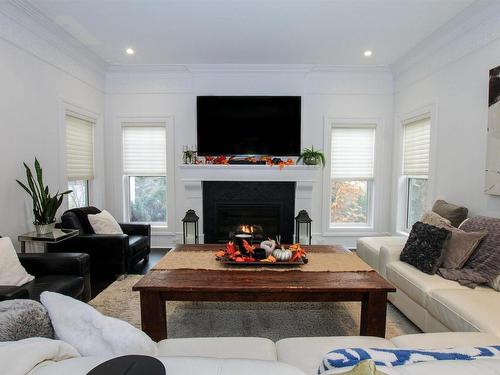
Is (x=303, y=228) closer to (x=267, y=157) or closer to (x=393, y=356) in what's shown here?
(x=267, y=157)

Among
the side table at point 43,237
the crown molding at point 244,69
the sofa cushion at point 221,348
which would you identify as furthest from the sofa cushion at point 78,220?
the sofa cushion at point 221,348

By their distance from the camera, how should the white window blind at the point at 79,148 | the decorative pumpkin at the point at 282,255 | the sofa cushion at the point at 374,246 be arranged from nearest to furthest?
the decorative pumpkin at the point at 282,255
the sofa cushion at the point at 374,246
the white window blind at the point at 79,148

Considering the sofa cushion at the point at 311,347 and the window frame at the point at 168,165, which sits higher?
the window frame at the point at 168,165

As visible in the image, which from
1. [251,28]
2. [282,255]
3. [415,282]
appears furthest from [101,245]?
[415,282]

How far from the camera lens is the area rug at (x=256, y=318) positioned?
7.52ft

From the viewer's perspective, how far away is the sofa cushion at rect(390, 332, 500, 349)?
4.53 ft

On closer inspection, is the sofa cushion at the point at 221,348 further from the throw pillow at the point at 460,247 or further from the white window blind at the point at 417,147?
the white window blind at the point at 417,147

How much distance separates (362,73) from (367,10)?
1.72 metres

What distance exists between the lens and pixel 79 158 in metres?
4.08

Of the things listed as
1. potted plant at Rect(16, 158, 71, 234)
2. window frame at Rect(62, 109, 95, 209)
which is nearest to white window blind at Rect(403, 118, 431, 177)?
potted plant at Rect(16, 158, 71, 234)

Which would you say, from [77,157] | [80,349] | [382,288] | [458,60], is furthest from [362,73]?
[80,349]

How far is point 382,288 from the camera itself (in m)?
1.94

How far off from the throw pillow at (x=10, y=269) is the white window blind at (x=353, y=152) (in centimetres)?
405

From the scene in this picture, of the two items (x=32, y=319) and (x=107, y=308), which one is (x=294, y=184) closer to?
(x=107, y=308)
